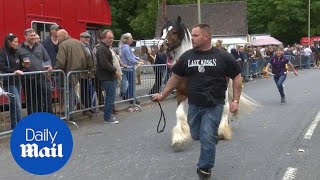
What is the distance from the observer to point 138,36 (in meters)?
60.8

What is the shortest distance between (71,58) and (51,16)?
2094 millimetres

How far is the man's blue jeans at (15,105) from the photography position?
897 cm

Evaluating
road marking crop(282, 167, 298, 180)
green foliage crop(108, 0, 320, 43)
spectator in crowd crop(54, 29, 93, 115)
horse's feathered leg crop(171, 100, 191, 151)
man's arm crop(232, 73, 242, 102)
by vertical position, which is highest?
green foliage crop(108, 0, 320, 43)

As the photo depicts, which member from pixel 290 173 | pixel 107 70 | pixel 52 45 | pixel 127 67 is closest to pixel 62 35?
pixel 52 45

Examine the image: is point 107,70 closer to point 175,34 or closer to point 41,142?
point 175,34

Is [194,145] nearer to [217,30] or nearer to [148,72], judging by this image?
[148,72]

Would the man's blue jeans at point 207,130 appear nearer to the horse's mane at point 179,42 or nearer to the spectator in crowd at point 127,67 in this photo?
the horse's mane at point 179,42

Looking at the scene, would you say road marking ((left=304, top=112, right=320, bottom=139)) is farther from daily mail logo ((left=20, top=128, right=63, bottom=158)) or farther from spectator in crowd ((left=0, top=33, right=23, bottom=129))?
daily mail logo ((left=20, top=128, right=63, bottom=158))

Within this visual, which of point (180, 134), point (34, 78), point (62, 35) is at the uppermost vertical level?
point (62, 35)

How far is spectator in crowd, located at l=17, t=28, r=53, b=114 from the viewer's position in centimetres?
951

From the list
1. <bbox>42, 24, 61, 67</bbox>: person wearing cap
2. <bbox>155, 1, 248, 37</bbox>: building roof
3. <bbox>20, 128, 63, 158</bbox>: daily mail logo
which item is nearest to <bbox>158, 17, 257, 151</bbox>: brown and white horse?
<bbox>20, 128, 63, 158</bbox>: daily mail logo

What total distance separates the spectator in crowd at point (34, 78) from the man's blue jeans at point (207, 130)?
447cm

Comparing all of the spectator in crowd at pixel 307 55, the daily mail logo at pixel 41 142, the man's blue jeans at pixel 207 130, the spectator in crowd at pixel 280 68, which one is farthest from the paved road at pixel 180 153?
the spectator in crowd at pixel 307 55

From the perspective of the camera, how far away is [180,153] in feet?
24.7
